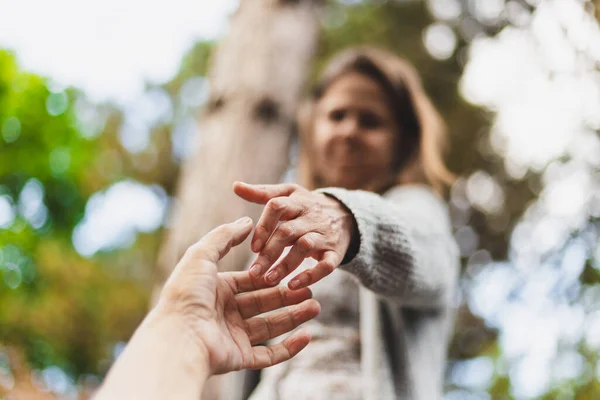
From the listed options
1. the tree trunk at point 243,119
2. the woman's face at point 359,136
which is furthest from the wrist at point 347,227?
the tree trunk at point 243,119

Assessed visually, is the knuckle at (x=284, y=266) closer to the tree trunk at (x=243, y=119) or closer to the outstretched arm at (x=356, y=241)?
the outstretched arm at (x=356, y=241)

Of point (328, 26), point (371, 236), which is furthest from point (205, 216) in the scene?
point (328, 26)

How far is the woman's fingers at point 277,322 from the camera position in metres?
0.84

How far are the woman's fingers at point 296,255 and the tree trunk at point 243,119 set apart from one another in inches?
33.9

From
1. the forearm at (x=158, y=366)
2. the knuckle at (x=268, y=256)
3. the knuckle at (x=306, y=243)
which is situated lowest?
the forearm at (x=158, y=366)

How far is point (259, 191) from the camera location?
782 millimetres

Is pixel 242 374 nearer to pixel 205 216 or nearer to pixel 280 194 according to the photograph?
pixel 205 216

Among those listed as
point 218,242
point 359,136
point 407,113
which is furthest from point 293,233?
point 407,113

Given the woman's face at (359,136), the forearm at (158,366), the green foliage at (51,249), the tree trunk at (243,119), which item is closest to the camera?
the forearm at (158,366)

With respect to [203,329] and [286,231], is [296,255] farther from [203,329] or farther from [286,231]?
[203,329]

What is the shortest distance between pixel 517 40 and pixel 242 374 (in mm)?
2400

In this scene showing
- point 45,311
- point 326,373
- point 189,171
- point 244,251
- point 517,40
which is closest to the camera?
point 326,373

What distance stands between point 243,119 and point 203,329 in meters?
1.25

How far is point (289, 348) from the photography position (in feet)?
2.79
